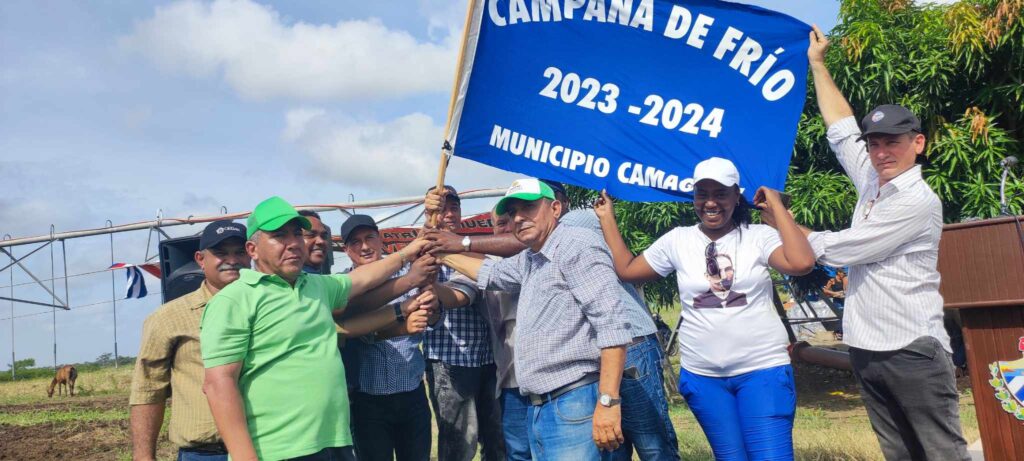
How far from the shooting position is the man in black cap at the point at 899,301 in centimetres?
339

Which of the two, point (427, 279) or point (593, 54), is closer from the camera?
point (427, 279)

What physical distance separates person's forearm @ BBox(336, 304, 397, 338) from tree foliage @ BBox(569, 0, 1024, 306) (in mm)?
6518

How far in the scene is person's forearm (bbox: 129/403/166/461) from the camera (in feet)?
11.5

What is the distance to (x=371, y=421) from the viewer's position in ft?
14.3

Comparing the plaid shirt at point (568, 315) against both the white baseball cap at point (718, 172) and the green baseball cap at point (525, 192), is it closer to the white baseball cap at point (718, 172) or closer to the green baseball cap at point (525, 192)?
the green baseball cap at point (525, 192)

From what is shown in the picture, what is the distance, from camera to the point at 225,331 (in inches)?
118

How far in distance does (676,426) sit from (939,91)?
15.9ft

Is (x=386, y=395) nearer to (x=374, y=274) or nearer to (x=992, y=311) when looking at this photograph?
(x=374, y=274)

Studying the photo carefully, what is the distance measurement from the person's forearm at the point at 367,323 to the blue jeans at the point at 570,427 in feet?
3.24

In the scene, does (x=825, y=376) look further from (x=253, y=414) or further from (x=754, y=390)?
(x=253, y=414)

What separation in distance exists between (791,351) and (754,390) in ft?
4.46

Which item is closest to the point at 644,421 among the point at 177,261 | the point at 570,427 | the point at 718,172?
the point at 570,427

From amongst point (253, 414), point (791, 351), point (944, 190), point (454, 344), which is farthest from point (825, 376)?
point (253, 414)

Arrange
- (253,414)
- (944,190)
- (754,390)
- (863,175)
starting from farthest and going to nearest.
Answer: (944,190) < (863,175) < (754,390) < (253,414)
